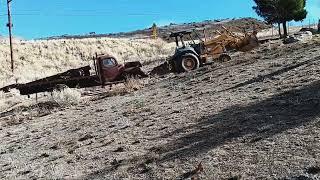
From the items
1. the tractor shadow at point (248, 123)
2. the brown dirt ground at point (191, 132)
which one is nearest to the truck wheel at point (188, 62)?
the brown dirt ground at point (191, 132)

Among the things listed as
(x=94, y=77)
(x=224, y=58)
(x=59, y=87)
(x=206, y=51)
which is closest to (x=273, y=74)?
(x=224, y=58)

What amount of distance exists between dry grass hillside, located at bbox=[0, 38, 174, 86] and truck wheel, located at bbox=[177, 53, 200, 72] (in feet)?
116

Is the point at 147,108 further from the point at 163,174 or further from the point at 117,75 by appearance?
the point at 117,75

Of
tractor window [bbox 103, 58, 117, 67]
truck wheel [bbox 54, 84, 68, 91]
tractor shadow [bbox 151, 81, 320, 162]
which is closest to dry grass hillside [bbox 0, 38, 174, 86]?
truck wheel [bbox 54, 84, 68, 91]

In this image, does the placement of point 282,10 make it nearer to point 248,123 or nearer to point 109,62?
point 109,62

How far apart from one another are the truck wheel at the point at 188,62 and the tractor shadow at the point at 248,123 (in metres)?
13.9

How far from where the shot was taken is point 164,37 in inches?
3627

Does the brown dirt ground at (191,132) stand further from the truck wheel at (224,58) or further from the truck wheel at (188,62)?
the truck wheel at (188,62)

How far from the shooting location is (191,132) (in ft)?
43.0

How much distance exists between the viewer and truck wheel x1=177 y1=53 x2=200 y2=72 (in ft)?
94.0

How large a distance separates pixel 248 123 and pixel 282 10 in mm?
48393

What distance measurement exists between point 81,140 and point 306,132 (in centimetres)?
640

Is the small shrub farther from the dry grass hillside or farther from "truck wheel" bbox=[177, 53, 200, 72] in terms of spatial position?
the dry grass hillside

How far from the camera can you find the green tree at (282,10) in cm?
5908
